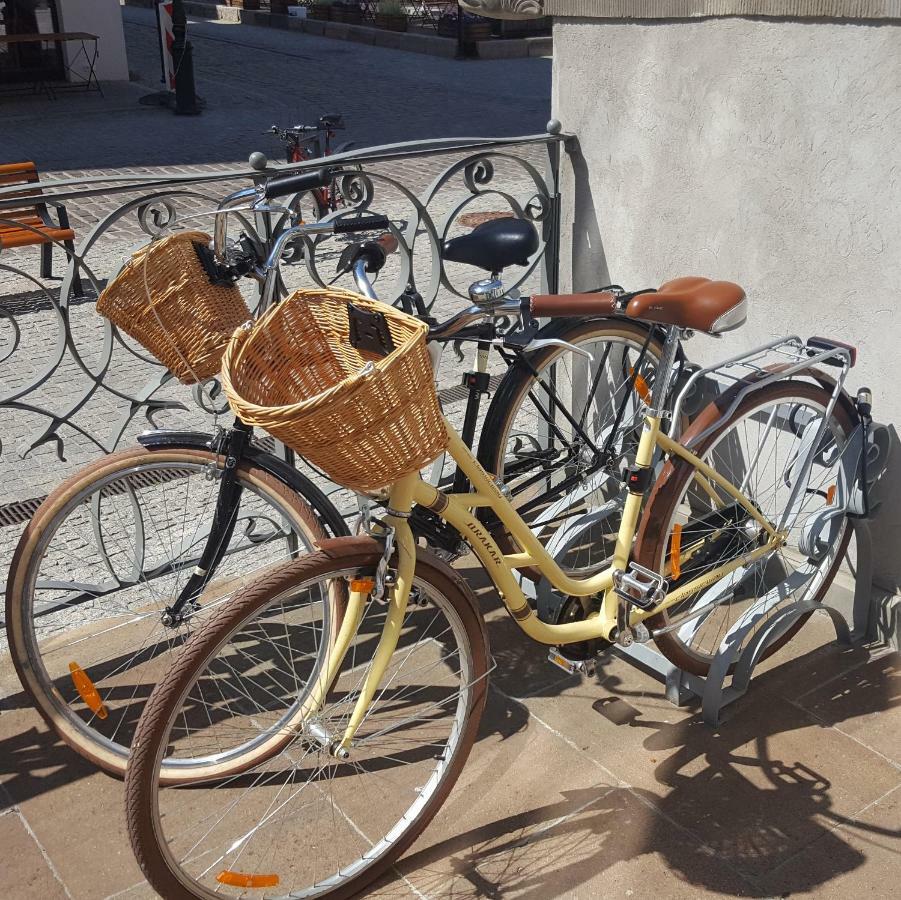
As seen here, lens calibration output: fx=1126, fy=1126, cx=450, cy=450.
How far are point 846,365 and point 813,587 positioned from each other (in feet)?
2.48

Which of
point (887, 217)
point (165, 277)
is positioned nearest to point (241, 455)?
point (165, 277)

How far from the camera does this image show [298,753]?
3.20m

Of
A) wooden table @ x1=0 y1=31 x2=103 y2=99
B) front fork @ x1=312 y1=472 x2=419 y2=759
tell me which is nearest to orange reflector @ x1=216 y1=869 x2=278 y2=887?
front fork @ x1=312 y1=472 x2=419 y2=759

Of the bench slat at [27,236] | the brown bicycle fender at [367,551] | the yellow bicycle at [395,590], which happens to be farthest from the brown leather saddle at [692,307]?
the bench slat at [27,236]

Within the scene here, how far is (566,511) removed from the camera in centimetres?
383

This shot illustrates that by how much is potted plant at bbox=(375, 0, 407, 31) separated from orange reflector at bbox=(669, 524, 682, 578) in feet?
74.5

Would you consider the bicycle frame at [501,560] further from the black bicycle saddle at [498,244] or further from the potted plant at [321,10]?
the potted plant at [321,10]

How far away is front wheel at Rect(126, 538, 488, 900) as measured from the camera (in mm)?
2412

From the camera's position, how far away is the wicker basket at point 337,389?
2.12 m

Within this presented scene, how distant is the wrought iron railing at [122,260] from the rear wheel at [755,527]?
39.3 inches

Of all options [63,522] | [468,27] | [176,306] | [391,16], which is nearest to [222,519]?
[63,522]

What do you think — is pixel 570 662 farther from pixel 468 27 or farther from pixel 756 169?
pixel 468 27

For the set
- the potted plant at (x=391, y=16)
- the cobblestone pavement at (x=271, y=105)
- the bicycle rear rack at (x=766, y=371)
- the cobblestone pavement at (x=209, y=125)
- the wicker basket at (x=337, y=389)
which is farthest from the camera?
the potted plant at (x=391, y=16)

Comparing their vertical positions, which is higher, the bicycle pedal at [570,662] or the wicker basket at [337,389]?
the wicker basket at [337,389]
